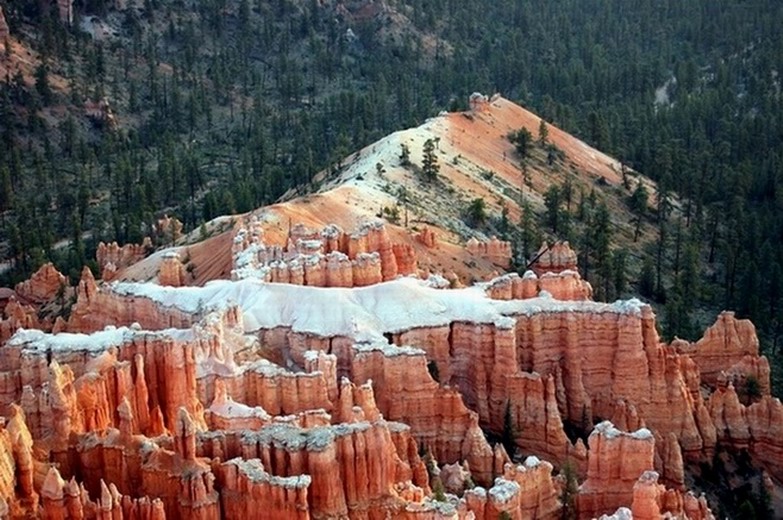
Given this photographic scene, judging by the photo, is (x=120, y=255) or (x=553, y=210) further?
(x=553, y=210)

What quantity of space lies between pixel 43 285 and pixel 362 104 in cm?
6314

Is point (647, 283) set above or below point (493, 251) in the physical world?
below

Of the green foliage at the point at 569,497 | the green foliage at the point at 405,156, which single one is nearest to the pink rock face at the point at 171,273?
the green foliage at the point at 569,497

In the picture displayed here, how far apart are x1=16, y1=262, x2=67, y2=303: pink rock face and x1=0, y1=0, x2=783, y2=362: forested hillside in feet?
24.6

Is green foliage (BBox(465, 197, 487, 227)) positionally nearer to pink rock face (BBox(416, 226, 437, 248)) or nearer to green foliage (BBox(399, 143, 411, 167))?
green foliage (BBox(399, 143, 411, 167))

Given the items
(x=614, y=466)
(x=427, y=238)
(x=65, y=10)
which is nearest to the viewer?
(x=614, y=466)

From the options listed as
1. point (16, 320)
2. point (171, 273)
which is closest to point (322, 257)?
point (171, 273)

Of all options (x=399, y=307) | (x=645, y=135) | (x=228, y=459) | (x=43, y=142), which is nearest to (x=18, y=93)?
(x=43, y=142)

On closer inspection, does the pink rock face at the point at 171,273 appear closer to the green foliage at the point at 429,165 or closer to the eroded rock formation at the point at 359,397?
the eroded rock formation at the point at 359,397

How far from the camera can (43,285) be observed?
241 feet

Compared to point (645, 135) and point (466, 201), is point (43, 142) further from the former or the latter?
point (645, 135)

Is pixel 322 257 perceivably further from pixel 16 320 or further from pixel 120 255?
pixel 120 255

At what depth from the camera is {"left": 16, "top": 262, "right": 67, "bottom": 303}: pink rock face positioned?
72750 mm

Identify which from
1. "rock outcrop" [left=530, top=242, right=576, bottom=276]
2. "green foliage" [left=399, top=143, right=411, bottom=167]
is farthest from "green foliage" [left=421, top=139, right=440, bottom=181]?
"rock outcrop" [left=530, top=242, right=576, bottom=276]
